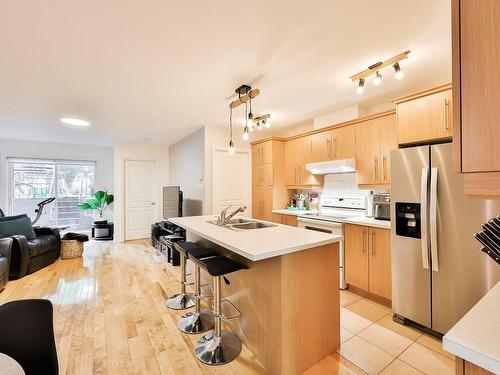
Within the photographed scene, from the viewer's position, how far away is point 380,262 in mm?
2635

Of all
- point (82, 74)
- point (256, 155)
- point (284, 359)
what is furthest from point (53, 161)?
point (284, 359)

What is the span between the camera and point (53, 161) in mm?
5973

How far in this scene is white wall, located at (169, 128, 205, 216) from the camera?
15.2 feet

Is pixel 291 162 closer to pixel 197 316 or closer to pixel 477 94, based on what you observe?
pixel 197 316

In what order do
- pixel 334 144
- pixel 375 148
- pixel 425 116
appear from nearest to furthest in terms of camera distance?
pixel 425 116 < pixel 375 148 < pixel 334 144

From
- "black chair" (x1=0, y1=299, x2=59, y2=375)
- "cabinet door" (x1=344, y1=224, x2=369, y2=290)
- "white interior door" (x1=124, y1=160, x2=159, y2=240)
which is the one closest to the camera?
"black chair" (x1=0, y1=299, x2=59, y2=375)

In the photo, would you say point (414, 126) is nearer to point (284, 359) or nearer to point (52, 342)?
point (284, 359)

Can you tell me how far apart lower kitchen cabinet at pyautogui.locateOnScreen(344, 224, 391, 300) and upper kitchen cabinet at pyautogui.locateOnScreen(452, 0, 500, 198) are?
212cm

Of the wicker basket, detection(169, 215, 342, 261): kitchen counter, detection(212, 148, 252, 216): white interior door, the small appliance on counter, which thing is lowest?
the wicker basket

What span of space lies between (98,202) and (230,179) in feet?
12.4

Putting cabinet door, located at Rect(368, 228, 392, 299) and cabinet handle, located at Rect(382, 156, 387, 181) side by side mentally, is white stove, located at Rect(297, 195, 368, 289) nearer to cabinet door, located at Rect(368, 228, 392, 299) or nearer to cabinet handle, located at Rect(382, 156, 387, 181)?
cabinet door, located at Rect(368, 228, 392, 299)

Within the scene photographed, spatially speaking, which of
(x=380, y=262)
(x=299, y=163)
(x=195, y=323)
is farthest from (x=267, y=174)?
(x=195, y=323)

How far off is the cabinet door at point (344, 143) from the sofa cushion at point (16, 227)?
510cm

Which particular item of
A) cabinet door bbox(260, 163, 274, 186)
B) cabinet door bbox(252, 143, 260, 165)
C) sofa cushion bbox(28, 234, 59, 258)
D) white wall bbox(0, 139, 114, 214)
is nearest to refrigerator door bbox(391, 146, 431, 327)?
cabinet door bbox(260, 163, 274, 186)
